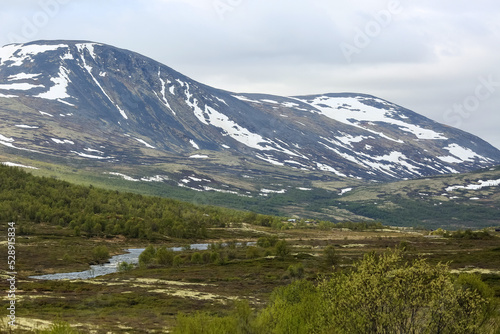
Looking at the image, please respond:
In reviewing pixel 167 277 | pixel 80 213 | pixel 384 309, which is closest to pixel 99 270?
pixel 167 277

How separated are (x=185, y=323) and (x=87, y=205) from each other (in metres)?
160

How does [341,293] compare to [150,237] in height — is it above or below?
above

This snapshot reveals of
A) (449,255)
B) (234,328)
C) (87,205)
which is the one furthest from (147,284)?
(87,205)

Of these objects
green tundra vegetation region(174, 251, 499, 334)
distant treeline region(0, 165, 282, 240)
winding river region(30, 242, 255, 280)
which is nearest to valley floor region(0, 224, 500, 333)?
winding river region(30, 242, 255, 280)

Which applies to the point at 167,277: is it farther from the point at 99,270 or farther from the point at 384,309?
the point at 384,309

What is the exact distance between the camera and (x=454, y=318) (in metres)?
38.8

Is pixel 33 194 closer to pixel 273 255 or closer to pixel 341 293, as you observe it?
pixel 273 255

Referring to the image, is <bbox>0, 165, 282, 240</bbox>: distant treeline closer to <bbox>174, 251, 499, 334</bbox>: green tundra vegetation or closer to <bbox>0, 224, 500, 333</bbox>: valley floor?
<bbox>0, 224, 500, 333</bbox>: valley floor

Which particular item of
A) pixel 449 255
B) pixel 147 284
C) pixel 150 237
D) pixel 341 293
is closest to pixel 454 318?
pixel 341 293

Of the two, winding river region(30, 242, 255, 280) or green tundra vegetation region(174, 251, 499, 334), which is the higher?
green tundra vegetation region(174, 251, 499, 334)

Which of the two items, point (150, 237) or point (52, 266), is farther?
point (150, 237)

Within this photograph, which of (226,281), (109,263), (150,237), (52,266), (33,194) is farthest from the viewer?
(33,194)

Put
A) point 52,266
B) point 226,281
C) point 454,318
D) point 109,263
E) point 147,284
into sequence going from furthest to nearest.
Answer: point 109,263
point 52,266
point 226,281
point 147,284
point 454,318

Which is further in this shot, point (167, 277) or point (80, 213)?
point (80, 213)
